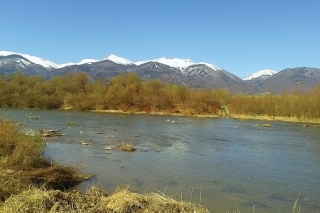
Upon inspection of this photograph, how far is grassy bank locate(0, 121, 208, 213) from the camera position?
7.44 meters

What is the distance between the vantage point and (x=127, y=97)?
8538cm

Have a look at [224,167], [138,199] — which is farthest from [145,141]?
[138,199]

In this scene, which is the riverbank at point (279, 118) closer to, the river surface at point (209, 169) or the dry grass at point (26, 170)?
the river surface at point (209, 169)

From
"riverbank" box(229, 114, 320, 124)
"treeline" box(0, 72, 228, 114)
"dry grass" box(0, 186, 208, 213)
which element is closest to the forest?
"treeline" box(0, 72, 228, 114)

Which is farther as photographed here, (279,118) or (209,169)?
(279,118)

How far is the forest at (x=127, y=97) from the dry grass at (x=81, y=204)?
226 ft

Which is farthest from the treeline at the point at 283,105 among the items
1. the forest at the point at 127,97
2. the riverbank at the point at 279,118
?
the riverbank at the point at 279,118

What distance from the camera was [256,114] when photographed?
246 ft

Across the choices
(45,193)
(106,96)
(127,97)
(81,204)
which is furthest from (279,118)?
(45,193)

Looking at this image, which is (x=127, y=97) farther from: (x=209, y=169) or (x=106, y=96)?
(x=209, y=169)

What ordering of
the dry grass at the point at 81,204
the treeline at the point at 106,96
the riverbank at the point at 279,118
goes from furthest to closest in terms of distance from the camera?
the treeline at the point at 106,96, the riverbank at the point at 279,118, the dry grass at the point at 81,204

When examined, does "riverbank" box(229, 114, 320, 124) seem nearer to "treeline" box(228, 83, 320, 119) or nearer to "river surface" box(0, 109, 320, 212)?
"treeline" box(228, 83, 320, 119)

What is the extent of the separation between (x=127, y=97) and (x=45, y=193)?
77874mm

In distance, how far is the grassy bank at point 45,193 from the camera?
744cm
